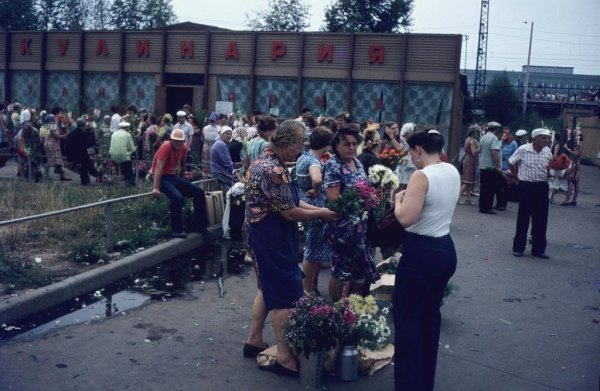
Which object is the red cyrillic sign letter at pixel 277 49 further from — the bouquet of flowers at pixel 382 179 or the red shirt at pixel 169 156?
the bouquet of flowers at pixel 382 179

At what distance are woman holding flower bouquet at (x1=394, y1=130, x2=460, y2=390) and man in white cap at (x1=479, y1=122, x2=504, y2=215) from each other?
10572 mm

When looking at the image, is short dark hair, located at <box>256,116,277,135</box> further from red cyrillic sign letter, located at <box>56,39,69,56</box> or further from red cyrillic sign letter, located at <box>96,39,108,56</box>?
red cyrillic sign letter, located at <box>56,39,69,56</box>

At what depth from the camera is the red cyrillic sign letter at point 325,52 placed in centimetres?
2322

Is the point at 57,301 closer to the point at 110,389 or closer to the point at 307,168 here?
the point at 110,389

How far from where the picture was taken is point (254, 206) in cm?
526

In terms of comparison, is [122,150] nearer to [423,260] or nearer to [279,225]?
[279,225]

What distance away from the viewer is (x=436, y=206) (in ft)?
15.5

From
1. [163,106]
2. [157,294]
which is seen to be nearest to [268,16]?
[163,106]

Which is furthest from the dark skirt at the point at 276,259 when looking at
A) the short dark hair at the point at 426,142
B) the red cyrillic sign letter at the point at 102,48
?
the red cyrillic sign letter at the point at 102,48

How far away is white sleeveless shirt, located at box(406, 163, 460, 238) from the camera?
471cm

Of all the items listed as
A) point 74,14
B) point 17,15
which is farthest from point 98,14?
point 17,15

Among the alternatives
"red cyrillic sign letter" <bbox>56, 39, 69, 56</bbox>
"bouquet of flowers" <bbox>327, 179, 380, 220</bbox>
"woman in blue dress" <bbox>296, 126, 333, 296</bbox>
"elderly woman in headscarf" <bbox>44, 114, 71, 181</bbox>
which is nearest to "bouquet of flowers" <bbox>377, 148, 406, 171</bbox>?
"woman in blue dress" <bbox>296, 126, 333, 296</bbox>

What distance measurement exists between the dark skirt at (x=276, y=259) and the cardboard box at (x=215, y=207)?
5.86 m

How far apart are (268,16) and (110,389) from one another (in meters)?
51.9
